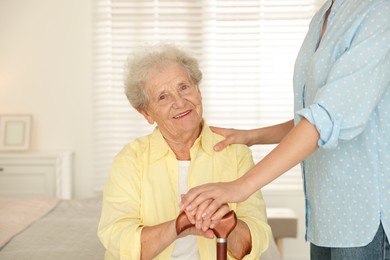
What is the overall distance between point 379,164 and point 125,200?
0.81m

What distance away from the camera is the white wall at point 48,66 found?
4.52 meters

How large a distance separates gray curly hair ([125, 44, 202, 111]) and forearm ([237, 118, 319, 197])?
2.26 ft

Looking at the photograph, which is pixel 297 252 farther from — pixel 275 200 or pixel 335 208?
pixel 335 208

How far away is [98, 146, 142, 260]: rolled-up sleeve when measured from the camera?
1.84 meters

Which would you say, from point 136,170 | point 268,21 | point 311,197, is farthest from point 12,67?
point 311,197

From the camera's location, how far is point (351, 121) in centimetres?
148

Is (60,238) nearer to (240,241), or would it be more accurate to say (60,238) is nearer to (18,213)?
(18,213)

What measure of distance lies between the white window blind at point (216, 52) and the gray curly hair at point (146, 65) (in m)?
2.42

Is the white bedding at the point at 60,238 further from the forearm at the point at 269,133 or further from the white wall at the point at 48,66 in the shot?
the white wall at the point at 48,66

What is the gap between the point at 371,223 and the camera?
5.08 feet

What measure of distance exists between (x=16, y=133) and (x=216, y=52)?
1578 mm

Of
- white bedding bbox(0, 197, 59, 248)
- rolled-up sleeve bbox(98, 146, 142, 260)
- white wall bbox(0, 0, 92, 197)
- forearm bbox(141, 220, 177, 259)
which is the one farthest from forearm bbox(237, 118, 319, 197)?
white wall bbox(0, 0, 92, 197)

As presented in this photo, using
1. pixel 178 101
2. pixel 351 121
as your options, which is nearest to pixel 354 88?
pixel 351 121

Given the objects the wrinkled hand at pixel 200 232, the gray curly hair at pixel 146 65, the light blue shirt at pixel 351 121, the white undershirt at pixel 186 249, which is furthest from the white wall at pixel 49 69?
the light blue shirt at pixel 351 121
